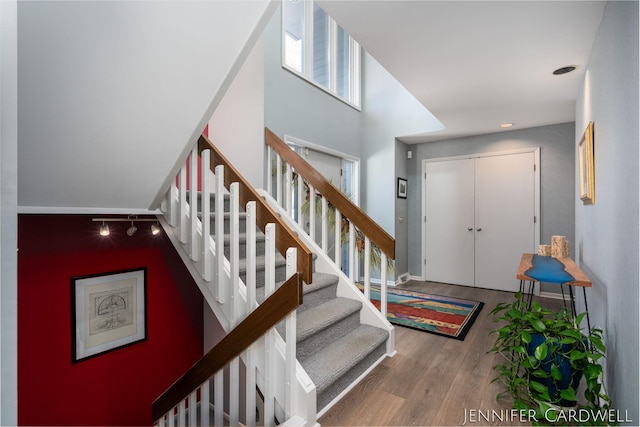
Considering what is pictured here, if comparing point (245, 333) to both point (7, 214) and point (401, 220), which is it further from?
point (401, 220)

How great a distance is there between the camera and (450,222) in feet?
15.7

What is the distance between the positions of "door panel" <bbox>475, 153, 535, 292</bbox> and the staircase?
9.36ft

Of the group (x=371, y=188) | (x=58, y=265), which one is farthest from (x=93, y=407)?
(x=371, y=188)

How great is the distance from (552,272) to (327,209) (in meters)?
1.77

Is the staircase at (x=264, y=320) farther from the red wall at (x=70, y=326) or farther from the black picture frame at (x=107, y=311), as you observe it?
the black picture frame at (x=107, y=311)

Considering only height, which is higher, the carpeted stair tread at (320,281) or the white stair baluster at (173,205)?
the white stair baluster at (173,205)

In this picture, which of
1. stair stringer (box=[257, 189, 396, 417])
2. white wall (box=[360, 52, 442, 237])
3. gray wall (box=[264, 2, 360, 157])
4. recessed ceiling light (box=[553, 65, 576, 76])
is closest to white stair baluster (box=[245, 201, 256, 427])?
stair stringer (box=[257, 189, 396, 417])

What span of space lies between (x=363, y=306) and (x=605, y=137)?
1806 mm

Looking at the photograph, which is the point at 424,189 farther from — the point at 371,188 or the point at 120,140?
the point at 120,140

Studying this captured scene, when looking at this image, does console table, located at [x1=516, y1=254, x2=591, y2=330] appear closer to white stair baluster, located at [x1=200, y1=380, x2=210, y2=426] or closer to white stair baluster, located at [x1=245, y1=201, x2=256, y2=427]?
white stair baluster, located at [x1=245, y1=201, x2=256, y2=427]

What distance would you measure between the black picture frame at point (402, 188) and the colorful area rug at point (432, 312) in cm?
148

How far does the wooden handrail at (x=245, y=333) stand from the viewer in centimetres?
139

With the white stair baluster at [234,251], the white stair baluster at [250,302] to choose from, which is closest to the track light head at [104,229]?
the white stair baluster at [234,251]

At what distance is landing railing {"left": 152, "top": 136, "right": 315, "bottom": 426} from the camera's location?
4.97 ft
